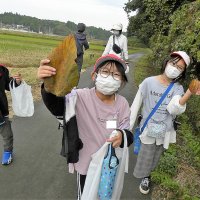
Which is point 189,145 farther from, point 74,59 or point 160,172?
point 74,59

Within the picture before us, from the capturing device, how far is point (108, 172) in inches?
97.7

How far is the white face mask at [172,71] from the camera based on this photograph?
11.3ft

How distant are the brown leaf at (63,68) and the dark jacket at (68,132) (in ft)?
0.49

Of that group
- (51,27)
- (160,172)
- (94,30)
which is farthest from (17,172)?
(94,30)

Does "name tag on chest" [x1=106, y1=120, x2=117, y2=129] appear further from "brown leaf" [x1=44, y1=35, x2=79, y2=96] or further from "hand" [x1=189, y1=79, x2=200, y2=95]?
"hand" [x1=189, y1=79, x2=200, y2=95]

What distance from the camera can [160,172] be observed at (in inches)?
175

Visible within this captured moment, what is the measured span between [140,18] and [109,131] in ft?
63.0

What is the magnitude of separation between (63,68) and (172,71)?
1846 mm

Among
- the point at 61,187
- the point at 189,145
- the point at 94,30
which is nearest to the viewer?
the point at 61,187

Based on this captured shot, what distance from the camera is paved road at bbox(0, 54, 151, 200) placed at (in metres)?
3.82

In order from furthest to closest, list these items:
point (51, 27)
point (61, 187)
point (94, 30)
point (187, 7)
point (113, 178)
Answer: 1. point (94, 30)
2. point (51, 27)
3. point (187, 7)
4. point (61, 187)
5. point (113, 178)

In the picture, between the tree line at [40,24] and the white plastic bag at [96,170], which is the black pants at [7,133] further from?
the tree line at [40,24]

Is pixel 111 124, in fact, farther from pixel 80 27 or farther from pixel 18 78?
pixel 80 27

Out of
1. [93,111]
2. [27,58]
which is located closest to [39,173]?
[93,111]
